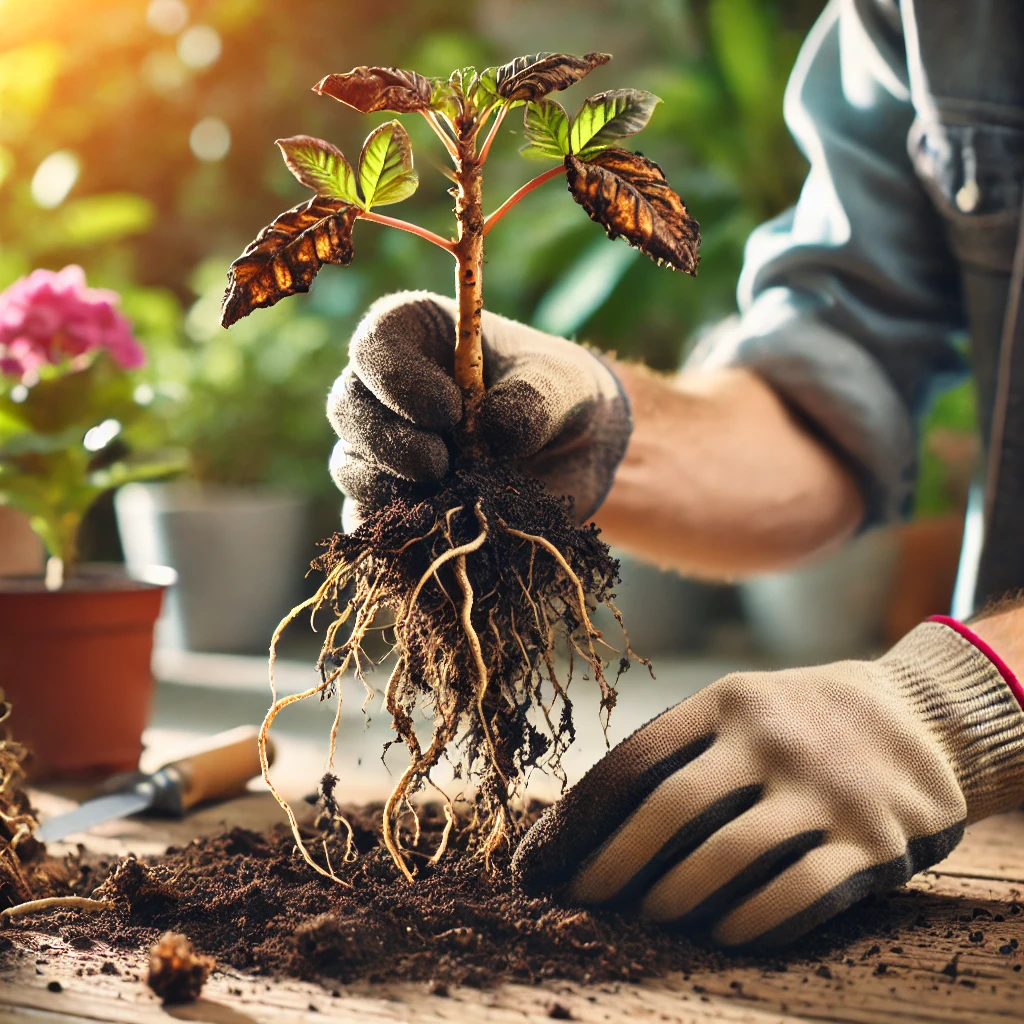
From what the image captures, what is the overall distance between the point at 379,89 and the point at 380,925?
571mm

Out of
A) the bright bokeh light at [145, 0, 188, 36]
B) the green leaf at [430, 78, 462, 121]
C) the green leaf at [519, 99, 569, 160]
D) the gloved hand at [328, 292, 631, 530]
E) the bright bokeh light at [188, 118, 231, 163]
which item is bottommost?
the gloved hand at [328, 292, 631, 530]

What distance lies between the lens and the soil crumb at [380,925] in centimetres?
69

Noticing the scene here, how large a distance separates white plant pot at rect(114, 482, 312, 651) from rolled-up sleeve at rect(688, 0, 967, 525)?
1351 mm

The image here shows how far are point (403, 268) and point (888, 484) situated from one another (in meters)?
1.94

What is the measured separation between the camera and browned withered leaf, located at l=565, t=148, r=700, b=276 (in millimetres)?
730

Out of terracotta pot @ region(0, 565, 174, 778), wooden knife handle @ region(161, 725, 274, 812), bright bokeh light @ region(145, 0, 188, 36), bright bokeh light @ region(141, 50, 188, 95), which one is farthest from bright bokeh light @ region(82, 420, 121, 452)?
bright bokeh light @ region(145, 0, 188, 36)

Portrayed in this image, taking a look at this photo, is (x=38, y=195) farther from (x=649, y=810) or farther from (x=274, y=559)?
(x=649, y=810)

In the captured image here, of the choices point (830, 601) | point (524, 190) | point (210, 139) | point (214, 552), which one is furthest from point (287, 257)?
point (210, 139)

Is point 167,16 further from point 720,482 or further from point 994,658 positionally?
point 994,658

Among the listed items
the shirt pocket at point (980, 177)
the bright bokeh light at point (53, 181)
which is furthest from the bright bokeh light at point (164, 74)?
the shirt pocket at point (980, 177)

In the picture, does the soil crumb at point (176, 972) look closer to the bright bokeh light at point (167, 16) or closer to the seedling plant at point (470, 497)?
the seedling plant at point (470, 497)

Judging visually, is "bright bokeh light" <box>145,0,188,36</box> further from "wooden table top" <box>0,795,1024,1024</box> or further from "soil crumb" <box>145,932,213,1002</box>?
"soil crumb" <box>145,932,213,1002</box>

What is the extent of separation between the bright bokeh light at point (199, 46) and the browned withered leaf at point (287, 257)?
112 inches

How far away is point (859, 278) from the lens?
137 centimetres
